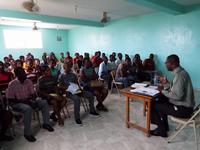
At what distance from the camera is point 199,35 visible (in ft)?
17.8

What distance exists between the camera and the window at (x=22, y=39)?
9.17m

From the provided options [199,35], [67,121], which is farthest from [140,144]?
[199,35]

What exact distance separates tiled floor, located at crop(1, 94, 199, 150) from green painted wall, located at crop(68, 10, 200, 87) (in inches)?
134

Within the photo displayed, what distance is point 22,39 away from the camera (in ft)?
31.8

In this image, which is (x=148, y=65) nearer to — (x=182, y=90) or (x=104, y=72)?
(x=104, y=72)

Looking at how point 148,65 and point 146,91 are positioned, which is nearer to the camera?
point 146,91

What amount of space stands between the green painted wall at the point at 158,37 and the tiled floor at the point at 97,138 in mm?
3407

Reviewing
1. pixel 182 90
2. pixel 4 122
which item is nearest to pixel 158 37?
pixel 182 90

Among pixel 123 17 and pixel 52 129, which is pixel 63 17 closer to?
pixel 123 17

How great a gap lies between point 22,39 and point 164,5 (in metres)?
7.84

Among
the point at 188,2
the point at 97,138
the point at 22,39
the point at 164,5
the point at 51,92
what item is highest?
the point at 188,2

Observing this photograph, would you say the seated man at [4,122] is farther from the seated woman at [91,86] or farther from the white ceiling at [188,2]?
A: the white ceiling at [188,2]

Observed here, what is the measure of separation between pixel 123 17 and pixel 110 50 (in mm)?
1678

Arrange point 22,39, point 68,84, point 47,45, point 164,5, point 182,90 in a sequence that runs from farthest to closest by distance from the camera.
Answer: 1. point 47,45
2. point 22,39
3. point 164,5
4. point 68,84
5. point 182,90
